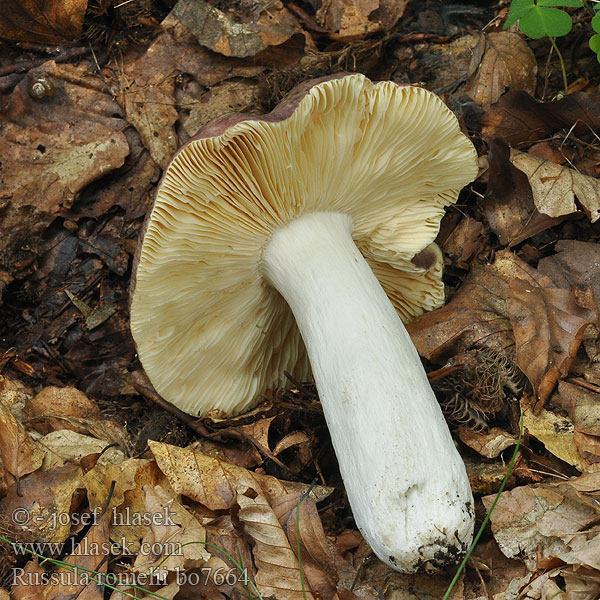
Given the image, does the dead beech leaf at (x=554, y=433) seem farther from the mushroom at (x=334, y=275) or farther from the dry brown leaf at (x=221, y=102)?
the dry brown leaf at (x=221, y=102)

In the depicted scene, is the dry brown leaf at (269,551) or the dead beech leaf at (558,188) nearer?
the dry brown leaf at (269,551)

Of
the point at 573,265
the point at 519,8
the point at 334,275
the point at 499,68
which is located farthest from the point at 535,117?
the point at 334,275

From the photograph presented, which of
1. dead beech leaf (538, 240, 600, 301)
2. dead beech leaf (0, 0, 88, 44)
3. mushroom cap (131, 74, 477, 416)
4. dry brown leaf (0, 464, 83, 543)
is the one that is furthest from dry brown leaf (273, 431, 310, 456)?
dead beech leaf (0, 0, 88, 44)

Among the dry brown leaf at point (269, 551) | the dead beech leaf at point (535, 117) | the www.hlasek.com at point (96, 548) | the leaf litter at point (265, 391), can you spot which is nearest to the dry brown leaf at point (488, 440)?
the leaf litter at point (265, 391)

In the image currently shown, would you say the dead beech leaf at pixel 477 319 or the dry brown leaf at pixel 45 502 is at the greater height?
Result: the dry brown leaf at pixel 45 502

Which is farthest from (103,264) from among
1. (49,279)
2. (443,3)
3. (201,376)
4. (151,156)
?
(443,3)
